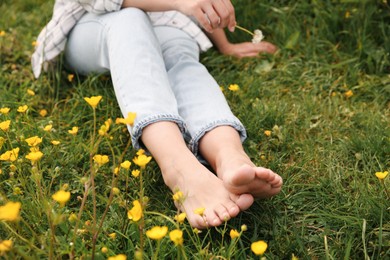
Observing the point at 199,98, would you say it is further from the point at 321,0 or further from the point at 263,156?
the point at 321,0

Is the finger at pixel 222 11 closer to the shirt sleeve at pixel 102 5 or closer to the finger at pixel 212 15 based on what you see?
the finger at pixel 212 15

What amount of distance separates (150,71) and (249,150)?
1.20 feet

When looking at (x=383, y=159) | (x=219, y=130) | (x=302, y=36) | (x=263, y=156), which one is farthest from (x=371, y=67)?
(x=219, y=130)

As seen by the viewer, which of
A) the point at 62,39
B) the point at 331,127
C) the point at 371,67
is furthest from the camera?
the point at 371,67

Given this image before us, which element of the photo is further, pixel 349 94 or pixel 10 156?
pixel 349 94

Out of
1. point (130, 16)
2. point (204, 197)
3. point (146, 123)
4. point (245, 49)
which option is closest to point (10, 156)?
point (146, 123)

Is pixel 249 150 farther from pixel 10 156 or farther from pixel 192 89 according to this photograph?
pixel 10 156

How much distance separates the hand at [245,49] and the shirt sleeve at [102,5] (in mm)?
543

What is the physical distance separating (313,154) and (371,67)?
603 millimetres

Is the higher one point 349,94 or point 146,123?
point 146,123

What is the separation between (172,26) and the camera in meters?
1.93

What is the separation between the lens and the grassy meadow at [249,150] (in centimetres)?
119

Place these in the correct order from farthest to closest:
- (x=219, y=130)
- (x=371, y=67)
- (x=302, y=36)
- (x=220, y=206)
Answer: (x=302, y=36) → (x=371, y=67) → (x=219, y=130) → (x=220, y=206)

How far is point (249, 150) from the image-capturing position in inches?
63.9
